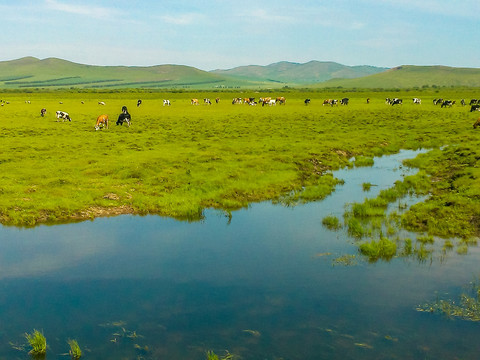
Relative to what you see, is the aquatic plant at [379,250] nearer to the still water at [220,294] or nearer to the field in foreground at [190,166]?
the still water at [220,294]

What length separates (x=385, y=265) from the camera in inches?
463

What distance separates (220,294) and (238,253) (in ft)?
8.92

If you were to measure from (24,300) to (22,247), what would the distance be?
12.6 ft

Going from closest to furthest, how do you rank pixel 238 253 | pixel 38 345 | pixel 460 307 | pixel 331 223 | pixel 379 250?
pixel 38 345, pixel 460 307, pixel 379 250, pixel 238 253, pixel 331 223

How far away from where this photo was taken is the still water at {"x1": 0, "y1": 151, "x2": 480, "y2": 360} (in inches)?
321

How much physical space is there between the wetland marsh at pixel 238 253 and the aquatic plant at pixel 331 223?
0.07m

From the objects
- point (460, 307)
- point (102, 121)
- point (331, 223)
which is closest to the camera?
point (460, 307)

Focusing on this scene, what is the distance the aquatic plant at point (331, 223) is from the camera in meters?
15.1

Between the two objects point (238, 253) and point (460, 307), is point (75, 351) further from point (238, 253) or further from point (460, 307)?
point (460, 307)

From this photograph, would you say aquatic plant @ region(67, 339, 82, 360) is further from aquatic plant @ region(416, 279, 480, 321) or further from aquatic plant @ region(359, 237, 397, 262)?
aquatic plant @ region(359, 237, 397, 262)

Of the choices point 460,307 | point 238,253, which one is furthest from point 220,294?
point 460,307

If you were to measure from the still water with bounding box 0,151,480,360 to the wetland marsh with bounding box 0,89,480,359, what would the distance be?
0.04 m

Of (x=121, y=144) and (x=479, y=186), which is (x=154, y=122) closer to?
(x=121, y=144)

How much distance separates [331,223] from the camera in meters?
15.3
